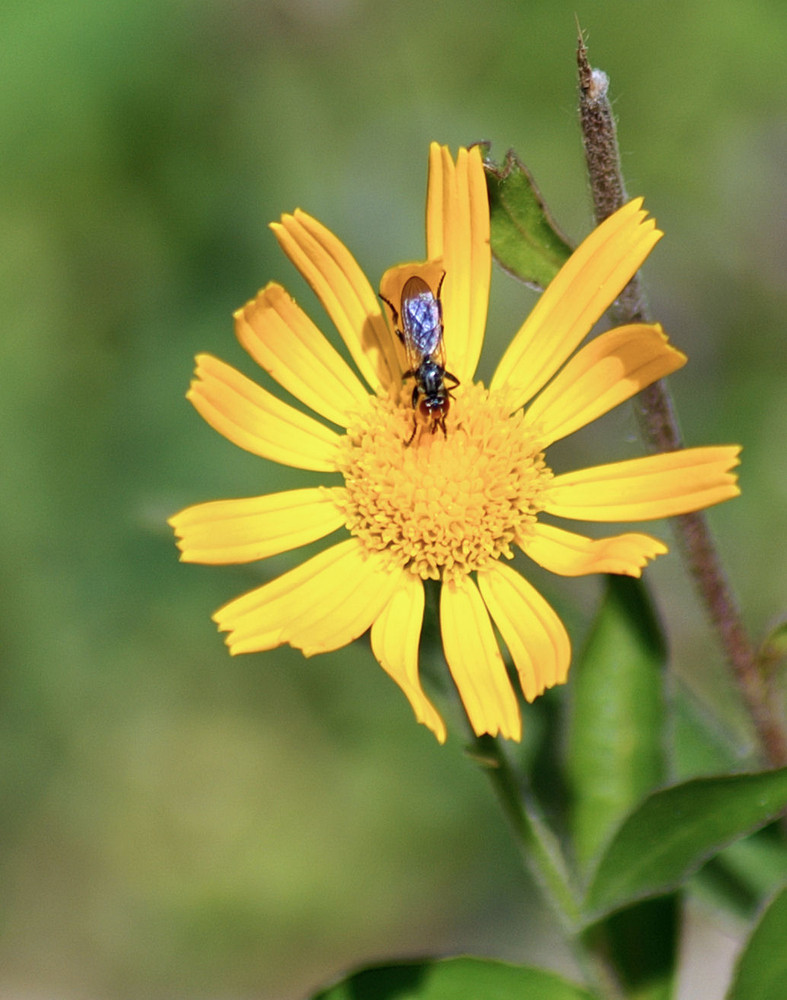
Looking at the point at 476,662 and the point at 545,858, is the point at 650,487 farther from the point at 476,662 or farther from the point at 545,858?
the point at 545,858

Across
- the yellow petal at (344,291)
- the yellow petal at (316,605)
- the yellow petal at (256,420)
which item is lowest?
the yellow petal at (316,605)

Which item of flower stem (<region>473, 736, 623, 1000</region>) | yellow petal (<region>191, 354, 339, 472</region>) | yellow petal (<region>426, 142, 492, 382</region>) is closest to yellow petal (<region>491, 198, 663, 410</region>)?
yellow petal (<region>426, 142, 492, 382</region>)

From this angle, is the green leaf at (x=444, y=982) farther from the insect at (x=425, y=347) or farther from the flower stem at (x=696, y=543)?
the insect at (x=425, y=347)

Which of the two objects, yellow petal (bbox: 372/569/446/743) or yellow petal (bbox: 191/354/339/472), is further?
yellow petal (bbox: 191/354/339/472)

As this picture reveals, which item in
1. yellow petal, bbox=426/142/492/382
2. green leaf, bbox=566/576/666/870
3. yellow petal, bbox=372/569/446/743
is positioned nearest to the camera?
yellow petal, bbox=372/569/446/743

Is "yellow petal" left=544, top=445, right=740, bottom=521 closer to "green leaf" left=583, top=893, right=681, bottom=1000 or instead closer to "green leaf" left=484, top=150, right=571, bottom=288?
"green leaf" left=484, top=150, right=571, bottom=288

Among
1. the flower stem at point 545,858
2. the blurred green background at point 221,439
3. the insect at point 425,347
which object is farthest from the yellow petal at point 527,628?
the blurred green background at point 221,439

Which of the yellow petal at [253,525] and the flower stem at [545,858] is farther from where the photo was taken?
the yellow petal at [253,525]
